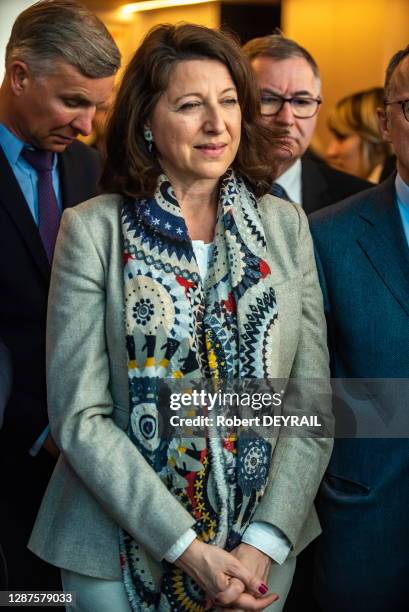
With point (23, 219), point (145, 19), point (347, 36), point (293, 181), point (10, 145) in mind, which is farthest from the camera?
point (347, 36)

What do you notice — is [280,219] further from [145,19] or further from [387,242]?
[145,19]

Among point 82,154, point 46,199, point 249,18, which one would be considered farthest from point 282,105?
point 249,18

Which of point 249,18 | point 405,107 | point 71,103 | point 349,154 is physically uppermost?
point 405,107

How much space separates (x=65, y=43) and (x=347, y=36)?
460 centimetres

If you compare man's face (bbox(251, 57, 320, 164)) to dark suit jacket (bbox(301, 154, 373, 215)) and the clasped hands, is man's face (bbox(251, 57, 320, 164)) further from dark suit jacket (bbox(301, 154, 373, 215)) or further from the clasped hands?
the clasped hands

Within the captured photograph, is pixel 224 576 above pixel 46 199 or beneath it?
beneath

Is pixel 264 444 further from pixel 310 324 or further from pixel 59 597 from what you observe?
pixel 59 597

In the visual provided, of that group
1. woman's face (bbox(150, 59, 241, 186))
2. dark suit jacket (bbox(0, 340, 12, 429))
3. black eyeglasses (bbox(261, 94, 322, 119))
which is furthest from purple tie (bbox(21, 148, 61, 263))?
black eyeglasses (bbox(261, 94, 322, 119))

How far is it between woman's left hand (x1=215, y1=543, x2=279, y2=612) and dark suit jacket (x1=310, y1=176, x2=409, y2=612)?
1.13 ft

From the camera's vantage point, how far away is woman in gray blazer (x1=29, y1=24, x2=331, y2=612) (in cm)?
221

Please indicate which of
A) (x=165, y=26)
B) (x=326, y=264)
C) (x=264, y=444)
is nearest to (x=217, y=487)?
(x=264, y=444)

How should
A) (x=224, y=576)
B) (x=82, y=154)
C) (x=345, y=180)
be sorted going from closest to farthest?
(x=224, y=576)
(x=82, y=154)
(x=345, y=180)

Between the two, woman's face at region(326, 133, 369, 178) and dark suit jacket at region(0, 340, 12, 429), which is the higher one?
dark suit jacket at region(0, 340, 12, 429)

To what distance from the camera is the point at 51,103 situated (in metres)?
2.86
